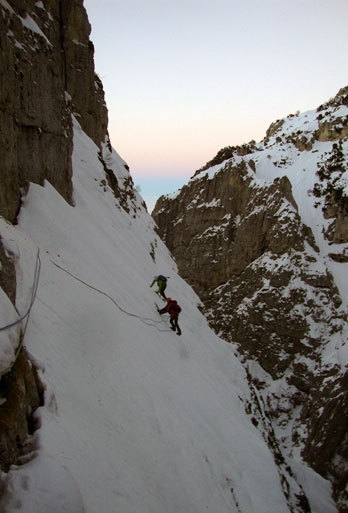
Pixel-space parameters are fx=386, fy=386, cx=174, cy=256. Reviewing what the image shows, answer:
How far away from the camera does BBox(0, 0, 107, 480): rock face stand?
13.9 feet

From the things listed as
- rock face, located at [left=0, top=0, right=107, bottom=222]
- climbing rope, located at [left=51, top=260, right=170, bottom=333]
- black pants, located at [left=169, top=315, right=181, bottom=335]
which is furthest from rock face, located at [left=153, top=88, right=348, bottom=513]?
rock face, located at [left=0, top=0, right=107, bottom=222]

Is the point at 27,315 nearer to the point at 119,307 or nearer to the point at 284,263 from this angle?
the point at 119,307

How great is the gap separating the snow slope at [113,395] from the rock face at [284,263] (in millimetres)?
12409

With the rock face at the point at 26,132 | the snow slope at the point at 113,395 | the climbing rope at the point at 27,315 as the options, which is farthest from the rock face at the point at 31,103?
the climbing rope at the point at 27,315

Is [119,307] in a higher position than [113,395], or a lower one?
higher

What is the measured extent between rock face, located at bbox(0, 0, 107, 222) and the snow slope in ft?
2.31

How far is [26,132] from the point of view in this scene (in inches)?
384

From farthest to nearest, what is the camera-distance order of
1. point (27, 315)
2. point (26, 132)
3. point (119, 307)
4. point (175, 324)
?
point (175, 324), point (26, 132), point (119, 307), point (27, 315)

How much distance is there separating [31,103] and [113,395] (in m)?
7.38

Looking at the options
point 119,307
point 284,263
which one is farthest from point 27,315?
point 284,263

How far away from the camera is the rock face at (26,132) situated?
4.22 metres

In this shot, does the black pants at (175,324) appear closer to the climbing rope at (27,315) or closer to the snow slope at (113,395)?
the snow slope at (113,395)

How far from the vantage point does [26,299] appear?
20.2 feet

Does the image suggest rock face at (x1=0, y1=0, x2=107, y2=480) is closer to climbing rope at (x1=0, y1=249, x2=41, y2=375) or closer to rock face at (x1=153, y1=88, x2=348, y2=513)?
climbing rope at (x1=0, y1=249, x2=41, y2=375)
